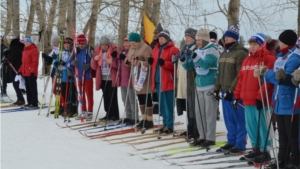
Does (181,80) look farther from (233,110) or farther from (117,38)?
(117,38)

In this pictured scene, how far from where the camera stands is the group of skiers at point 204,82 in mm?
5324

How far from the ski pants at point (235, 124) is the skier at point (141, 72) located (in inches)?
83.5

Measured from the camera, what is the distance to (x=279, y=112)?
532 centimetres

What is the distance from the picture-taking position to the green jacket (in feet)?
20.4

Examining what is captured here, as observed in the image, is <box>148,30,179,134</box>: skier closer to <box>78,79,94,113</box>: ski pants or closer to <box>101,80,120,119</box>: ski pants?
<box>101,80,120,119</box>: ski pants

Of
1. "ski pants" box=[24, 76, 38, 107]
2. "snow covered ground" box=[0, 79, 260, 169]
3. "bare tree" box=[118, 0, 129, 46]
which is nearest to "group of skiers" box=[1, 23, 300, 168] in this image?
"snow covered ground" box=[0, 79, 260, 169]

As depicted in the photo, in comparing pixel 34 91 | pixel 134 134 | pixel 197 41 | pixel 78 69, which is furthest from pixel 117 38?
pixel 197 41

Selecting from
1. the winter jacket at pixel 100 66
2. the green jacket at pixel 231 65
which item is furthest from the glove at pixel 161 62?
the winter jacket at pixel 100 66

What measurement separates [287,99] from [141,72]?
12.0 feet

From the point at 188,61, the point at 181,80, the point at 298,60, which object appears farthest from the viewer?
the point at 181,80

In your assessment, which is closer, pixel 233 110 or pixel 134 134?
pixel 233 110

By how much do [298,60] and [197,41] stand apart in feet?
6.76

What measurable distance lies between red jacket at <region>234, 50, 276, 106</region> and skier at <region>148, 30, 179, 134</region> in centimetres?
215

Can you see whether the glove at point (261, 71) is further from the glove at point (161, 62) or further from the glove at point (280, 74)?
the glove at point (161, 62)
